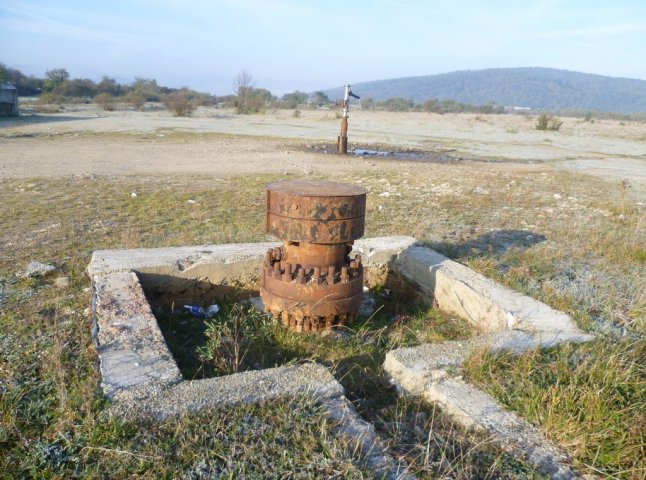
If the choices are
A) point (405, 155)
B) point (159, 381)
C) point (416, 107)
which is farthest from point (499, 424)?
point (416, 107)

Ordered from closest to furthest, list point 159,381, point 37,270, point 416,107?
point 159,381 < point 37,270 < point 416,107

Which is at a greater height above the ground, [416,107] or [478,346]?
[416,107]

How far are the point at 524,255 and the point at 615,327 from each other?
1.90 metres

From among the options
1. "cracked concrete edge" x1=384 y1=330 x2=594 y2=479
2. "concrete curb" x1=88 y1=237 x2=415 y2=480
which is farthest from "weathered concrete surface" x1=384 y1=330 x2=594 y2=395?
"concrete curb" x1=88 y1=237 x2=415 y2=480

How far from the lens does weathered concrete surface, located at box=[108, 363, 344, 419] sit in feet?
7.15

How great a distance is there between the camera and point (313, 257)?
348 centimetres

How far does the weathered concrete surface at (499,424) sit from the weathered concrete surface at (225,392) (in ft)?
1.76

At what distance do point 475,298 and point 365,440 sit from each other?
1962mm

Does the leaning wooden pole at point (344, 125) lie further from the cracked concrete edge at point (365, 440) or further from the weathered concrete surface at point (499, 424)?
the cracked concrete edge at point (365, 440)

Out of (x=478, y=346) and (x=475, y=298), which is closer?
(x=478, y=346)

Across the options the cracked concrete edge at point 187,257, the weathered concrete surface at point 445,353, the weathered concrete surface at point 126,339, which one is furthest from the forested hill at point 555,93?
the weathered concrete surface at point 126,339

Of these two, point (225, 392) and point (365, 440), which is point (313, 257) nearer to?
point (225, 392)

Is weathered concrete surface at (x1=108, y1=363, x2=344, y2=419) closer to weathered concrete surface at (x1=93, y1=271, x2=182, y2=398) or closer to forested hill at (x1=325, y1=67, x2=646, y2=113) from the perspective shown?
weathered concrete surface at (x1=93, y1=271, x2=182, y2=398)

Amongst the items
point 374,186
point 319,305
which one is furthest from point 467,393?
point 374,186
